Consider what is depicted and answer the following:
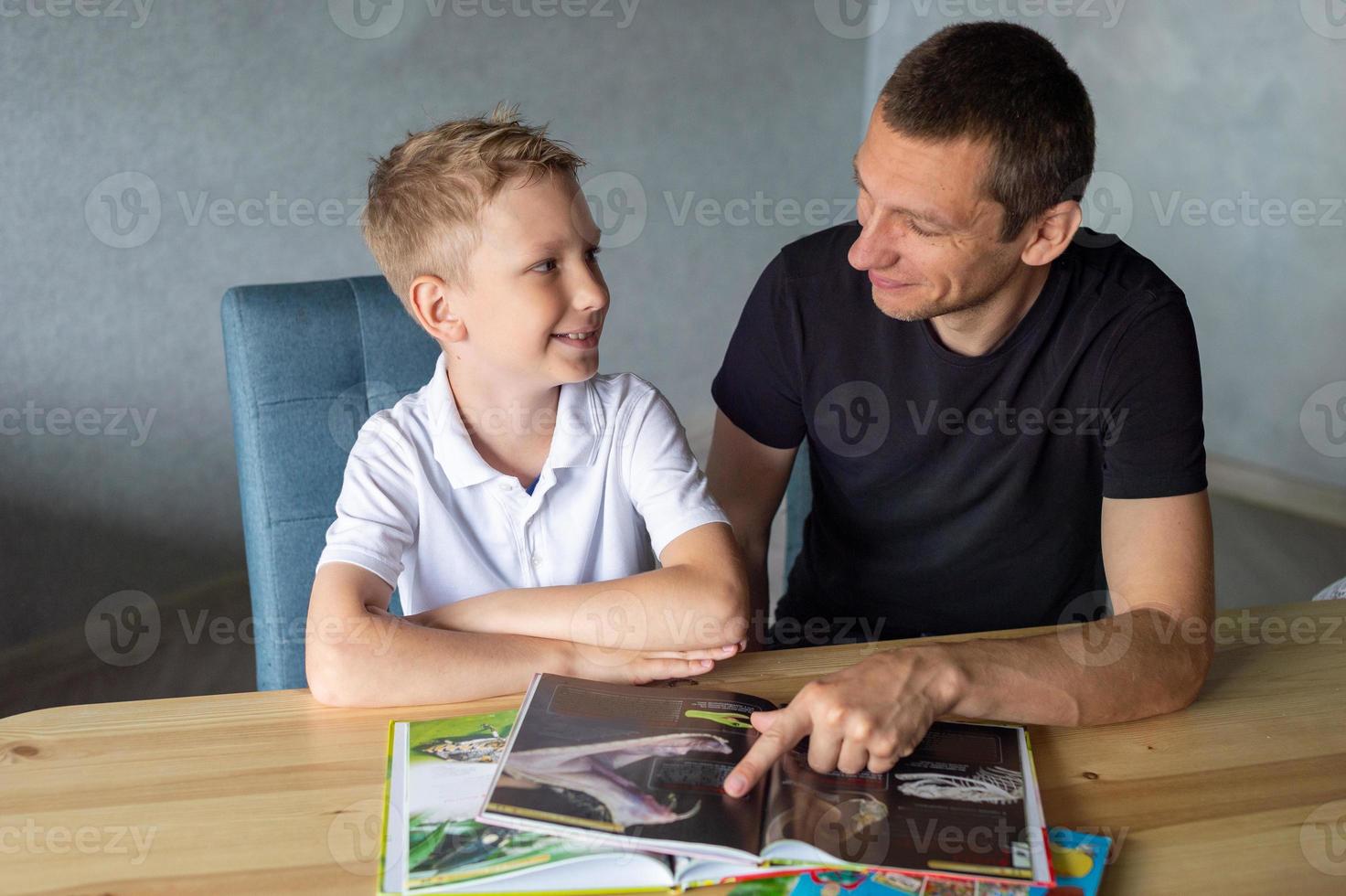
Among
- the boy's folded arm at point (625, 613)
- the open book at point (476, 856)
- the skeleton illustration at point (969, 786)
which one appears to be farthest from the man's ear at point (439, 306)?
the skeleton illustration at point (969, 786)

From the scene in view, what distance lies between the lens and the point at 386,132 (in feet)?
8.78

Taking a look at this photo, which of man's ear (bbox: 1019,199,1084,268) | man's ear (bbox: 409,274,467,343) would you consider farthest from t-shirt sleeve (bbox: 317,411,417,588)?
man's ear (bbox: 1019,199,1084,268)

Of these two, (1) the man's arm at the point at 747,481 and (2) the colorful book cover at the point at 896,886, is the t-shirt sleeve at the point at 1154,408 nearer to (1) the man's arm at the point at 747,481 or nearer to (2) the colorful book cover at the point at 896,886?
(1) the man's arm at the point at 747,481

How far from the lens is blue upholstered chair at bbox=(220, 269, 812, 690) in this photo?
1.40 meters

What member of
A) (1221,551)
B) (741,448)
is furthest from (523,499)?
(1221,551)

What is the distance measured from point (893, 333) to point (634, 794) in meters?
0.77

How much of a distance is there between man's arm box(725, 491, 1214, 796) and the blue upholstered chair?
26.9 inches

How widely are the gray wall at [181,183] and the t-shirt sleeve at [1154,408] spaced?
5.89ft

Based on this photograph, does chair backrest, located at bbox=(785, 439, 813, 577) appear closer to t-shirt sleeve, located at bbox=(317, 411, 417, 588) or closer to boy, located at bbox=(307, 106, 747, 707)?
boy, located at bbox=(307, 106, 747, 707)

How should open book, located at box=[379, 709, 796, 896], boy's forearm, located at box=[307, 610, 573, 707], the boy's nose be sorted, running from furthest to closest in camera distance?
the boy's nose → boy's forearm, located at box=[307, 610, 573, 707] → open book, located at box=[379, 709, 796, 896]

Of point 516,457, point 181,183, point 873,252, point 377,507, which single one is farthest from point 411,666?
point 181,183

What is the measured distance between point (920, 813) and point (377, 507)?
24.9 inches

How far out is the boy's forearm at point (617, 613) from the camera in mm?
1138

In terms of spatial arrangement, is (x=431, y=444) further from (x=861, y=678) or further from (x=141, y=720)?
(x=861, y=678)
